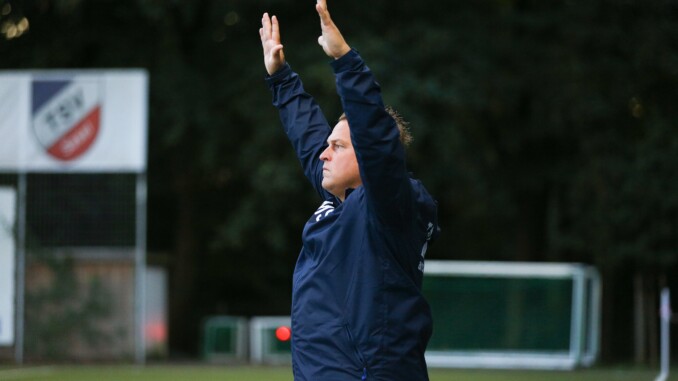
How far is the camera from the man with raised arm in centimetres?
365

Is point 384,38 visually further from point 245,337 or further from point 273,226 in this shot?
point 245,337

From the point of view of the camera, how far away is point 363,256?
3.80m

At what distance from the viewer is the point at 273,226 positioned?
2069 centimetres

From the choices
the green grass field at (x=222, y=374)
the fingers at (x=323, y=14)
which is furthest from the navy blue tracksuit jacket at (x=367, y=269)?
the green grass field at (x=222, y=374)

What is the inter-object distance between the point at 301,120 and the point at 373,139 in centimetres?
99

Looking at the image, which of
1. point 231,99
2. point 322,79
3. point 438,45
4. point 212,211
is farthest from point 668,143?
point 212,211

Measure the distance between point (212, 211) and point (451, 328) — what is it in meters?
7.01

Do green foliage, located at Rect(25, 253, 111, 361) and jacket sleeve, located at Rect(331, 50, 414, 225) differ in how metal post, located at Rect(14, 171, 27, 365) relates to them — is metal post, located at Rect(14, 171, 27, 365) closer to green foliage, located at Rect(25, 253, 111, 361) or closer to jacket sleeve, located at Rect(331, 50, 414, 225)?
green foliage, located at Rect(25, 253, 111, 361)

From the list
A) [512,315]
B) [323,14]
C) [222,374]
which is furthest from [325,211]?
[512,315]

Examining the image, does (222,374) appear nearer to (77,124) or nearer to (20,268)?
(20,268)

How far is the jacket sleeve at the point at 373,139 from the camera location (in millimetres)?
3627

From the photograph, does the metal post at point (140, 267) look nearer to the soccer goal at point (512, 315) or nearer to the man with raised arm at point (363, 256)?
the soccer goal at point (512, 315)

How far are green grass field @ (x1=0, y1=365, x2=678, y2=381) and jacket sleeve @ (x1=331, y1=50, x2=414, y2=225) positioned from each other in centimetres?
1013

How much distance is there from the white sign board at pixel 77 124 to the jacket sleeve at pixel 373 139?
14.2 m
